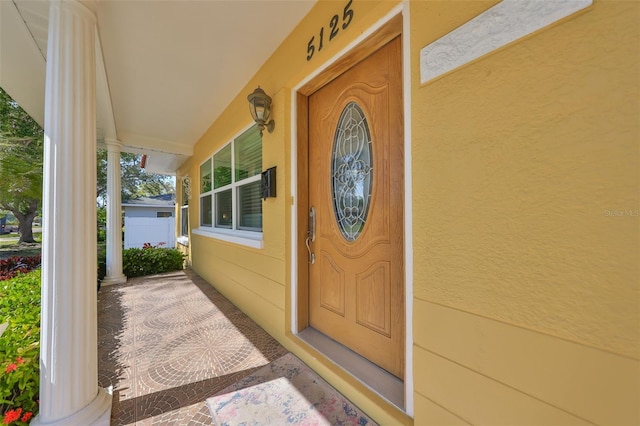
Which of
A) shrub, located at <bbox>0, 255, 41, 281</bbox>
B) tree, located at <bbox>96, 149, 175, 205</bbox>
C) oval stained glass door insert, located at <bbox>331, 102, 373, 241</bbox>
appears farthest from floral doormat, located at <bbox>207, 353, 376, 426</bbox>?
tree, located at <bbox>96, 149, 175, 205</bbox>

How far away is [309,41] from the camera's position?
207 cm

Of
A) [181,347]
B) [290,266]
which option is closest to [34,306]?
[181,347]

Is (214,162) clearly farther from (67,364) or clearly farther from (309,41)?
(67,364)

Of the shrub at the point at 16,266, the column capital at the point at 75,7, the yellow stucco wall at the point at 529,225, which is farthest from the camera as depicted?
the shrub at the point at 16,266

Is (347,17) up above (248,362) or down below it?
above

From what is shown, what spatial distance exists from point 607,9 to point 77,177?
249cm

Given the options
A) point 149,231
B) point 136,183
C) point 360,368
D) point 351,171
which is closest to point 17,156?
point 149,231

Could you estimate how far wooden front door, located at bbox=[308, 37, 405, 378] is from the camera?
1.61 meters

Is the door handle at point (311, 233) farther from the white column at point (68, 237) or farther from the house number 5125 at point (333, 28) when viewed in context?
the white column at point (68, 237)

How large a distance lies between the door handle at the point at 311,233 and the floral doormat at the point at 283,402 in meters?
0.89

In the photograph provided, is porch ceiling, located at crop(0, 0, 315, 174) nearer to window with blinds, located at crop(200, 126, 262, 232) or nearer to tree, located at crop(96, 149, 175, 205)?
window with blinds, located at crop(200, 126, 262, 232)

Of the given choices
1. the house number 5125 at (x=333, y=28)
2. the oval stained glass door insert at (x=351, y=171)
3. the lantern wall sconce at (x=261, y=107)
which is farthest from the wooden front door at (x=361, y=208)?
the lantern wall sconce at (x=261, y=107)

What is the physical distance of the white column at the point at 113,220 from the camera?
4.74m

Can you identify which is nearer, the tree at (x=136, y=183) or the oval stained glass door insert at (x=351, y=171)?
the oval stained glass door insert at (x=351, y=171)
